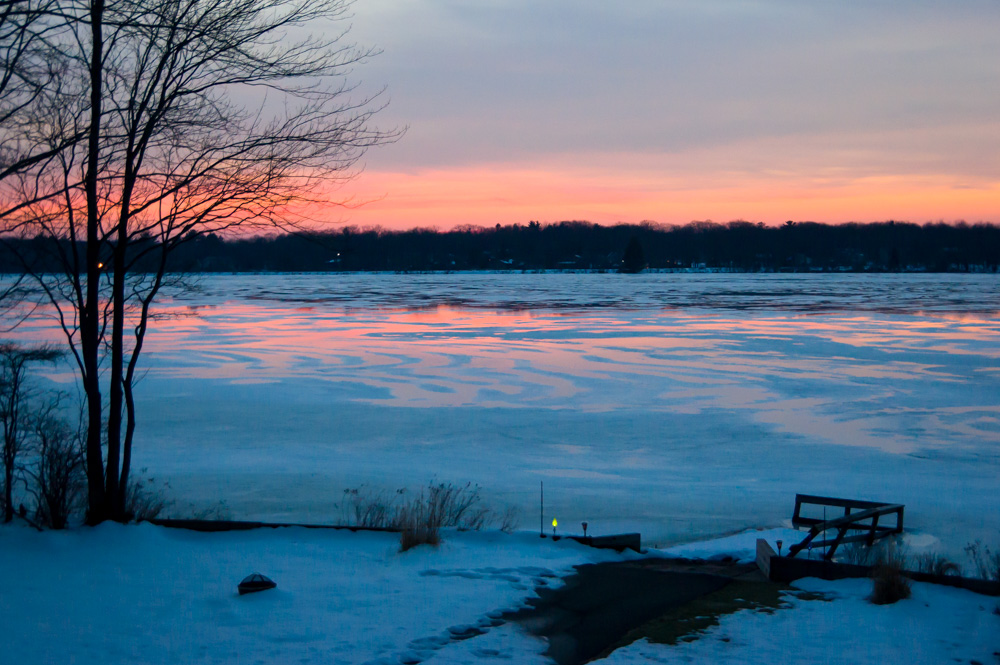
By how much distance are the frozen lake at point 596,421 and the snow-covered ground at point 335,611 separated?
8.45 feet

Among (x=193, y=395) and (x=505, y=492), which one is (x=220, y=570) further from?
(x=193, y=395)

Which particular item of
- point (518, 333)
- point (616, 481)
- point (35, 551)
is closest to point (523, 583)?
point (35, 551)

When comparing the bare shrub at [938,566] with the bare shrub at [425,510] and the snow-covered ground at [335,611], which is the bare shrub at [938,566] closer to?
the snow-covered ground at [335,611]

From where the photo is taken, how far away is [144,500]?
882 cm

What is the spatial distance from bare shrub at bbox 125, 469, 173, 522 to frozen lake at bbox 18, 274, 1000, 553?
27 centimetres

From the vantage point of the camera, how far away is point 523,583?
5891mm

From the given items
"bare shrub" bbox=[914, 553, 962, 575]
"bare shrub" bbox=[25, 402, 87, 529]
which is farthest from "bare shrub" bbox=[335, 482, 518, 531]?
"bare shrub" bbox=[914, 553, 962, 575]

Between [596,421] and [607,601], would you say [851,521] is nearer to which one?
[607,601]

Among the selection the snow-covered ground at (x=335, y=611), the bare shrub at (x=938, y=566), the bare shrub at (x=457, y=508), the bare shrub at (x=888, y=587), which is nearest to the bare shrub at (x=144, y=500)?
the snow-covered ground at (x=335, y=611)

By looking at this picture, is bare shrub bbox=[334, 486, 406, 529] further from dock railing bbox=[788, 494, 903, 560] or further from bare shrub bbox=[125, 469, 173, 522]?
dock railing bbox=[788, 494, 903, 560]

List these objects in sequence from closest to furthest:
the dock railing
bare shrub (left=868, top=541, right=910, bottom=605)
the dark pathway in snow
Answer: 1. the dark pathway in snow
2. bare shrub (left=868, top=541, right=910, bottom=605)
3. the dock railing

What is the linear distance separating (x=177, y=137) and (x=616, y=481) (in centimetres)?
665

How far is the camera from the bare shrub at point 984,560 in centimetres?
687

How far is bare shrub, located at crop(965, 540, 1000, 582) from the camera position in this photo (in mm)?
6871
